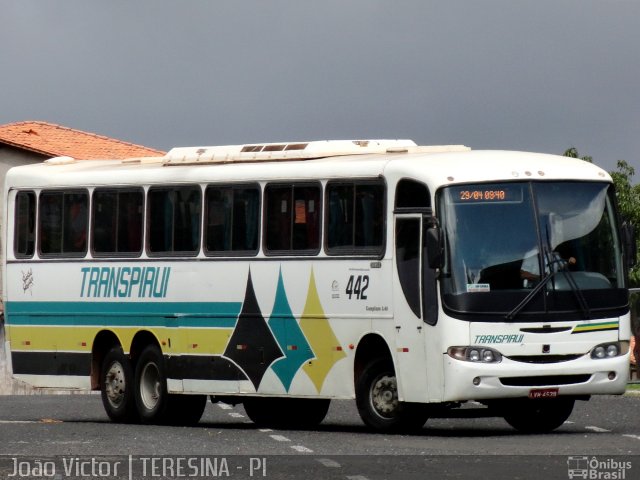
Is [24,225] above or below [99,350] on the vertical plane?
above

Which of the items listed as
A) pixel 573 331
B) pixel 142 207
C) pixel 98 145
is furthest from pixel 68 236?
pixel 98 145

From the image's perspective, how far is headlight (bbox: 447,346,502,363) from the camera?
1992 cm

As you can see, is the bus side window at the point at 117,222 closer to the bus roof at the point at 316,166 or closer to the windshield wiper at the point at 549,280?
the bus roof at the point at 316,166

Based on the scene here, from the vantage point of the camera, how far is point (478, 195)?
20312 mm

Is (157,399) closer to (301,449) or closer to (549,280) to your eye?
(301,449)

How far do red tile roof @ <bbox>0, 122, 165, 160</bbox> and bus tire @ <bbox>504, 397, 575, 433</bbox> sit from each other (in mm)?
41299

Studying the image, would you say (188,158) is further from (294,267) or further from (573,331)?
(573,331)

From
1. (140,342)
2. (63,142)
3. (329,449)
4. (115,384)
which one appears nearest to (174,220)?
(140,342)

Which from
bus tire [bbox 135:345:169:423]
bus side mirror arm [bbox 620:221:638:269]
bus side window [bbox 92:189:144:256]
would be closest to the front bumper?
bus side mirror arm [bbox 620:221:638:269]

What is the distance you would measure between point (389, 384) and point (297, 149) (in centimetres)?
356

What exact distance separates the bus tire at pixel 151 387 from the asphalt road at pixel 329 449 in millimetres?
486

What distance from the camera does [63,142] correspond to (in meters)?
65.7

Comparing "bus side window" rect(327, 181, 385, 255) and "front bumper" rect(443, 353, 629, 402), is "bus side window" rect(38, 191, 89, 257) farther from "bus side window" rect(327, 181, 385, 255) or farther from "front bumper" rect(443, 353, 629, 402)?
"front bumper" rect(443, 353, 629, 402)

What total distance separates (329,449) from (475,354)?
204 centimetres
